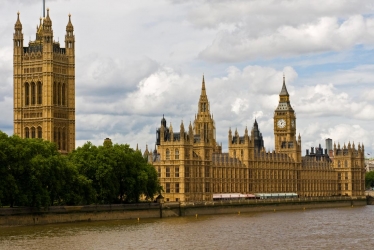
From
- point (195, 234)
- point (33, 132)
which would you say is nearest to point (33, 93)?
point (33, 132)

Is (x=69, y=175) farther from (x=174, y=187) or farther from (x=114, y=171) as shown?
(x=174, y=187)

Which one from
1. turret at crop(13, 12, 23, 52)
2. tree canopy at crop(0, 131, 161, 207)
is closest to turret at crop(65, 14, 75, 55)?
turret at crop(13, 12, 23, 52)

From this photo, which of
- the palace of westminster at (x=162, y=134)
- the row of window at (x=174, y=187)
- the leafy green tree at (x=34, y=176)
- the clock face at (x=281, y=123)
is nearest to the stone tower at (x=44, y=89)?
the palace of westminster at (x=162, y=134)

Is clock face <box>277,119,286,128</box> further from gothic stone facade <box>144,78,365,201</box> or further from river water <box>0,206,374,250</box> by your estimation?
river water <box>0,206,374,250</box>

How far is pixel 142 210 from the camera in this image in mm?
108938

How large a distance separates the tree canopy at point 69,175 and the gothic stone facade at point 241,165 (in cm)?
2044

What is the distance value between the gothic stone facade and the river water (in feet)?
91.3

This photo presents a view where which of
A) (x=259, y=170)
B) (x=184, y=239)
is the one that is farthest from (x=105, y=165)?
(x=259, y=170)

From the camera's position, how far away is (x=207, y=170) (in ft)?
475

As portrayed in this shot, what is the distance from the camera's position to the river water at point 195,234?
76125mm

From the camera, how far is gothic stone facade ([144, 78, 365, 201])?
138250 mm

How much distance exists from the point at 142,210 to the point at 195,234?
22287mm

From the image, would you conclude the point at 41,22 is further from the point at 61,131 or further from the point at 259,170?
the point at 259,170

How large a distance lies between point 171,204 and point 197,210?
19.6 feet
